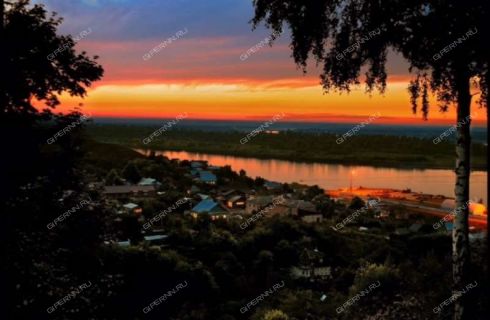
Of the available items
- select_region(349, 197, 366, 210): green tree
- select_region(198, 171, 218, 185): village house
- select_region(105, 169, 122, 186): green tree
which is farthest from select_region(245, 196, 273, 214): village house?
select_region(198, 171, 218, 185): village house

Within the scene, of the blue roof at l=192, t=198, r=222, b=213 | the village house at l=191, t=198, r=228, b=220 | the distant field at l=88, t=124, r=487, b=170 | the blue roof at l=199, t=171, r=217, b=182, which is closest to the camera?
the village house at l=191, t=198, r=228, b=220

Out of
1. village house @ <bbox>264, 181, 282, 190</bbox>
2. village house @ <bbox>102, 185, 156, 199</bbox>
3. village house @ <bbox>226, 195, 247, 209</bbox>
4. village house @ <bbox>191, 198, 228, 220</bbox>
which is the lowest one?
village house @ <bbox>264, 181, 282, 190</bbox>

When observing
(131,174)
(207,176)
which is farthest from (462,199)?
(207,176)

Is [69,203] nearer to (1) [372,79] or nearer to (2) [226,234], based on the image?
(1) [372,79]

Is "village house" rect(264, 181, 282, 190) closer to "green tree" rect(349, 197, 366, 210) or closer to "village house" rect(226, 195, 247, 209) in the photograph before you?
"village house" rect(226, 195, 247, 209)

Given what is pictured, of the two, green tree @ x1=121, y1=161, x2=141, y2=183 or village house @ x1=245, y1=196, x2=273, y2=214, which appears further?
green tree @ x1=121, y1=161, x2=141, y2=183

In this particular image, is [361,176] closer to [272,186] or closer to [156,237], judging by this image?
[272,186]

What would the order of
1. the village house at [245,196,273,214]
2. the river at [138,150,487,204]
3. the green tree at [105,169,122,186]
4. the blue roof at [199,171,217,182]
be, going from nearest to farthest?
1. the village house at [245,196,273,214]
2. the green tree at [105,169,122,186]
3. the blue roof at [199,171,217,182]
4. the river at [138,150,487,204]

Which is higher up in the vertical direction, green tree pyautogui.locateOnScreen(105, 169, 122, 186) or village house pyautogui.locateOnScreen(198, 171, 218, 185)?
green tree pyautogui.locateOnScreen(105, 169, 122, 186)
